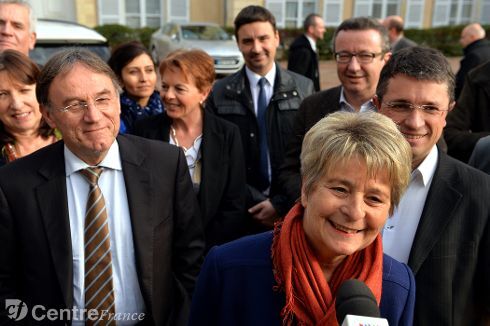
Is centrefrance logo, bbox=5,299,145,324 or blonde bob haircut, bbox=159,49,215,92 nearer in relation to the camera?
centrefrance logo, bbox=5,299,145,324

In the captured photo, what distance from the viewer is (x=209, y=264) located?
173cm

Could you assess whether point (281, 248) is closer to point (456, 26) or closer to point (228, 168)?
point (228, 168)

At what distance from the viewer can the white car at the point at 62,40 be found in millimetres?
6293

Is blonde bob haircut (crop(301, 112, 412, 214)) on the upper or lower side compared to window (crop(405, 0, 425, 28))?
lower

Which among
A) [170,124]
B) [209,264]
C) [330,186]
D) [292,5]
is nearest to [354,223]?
[330,186]

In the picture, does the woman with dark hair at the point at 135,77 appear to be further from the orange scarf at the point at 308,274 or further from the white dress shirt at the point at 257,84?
the orange scarf at the point at 308,274

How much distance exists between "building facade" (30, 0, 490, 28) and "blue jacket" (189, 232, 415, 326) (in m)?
19.2

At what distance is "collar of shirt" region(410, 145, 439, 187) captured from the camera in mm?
2041

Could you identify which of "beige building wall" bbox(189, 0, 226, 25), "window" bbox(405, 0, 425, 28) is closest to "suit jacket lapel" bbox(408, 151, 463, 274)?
"beige building wall" bbox(189, 0, 226, 25)

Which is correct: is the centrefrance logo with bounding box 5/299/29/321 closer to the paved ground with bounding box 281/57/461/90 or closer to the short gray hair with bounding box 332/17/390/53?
the short gray hair with bounding box 332/17/390/53

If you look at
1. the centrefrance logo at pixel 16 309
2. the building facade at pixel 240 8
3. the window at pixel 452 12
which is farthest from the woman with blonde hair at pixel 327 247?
the window at pixel 452 12

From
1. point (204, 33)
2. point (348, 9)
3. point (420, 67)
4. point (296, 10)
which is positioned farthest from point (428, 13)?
point (420, 67)

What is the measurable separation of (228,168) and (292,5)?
67.1 ft

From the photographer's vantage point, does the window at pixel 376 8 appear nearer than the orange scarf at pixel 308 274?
No
